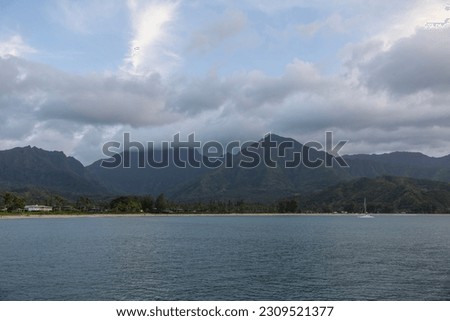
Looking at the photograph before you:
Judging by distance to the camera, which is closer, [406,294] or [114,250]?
[406,294]

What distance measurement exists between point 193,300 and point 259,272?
27.9 m

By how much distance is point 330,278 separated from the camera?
275ft

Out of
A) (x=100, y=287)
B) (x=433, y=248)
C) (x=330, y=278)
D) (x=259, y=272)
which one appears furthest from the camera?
(x=433, y=248)

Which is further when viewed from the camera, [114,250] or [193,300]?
[114,250]

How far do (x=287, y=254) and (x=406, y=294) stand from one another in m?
55.5

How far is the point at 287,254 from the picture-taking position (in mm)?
124375
